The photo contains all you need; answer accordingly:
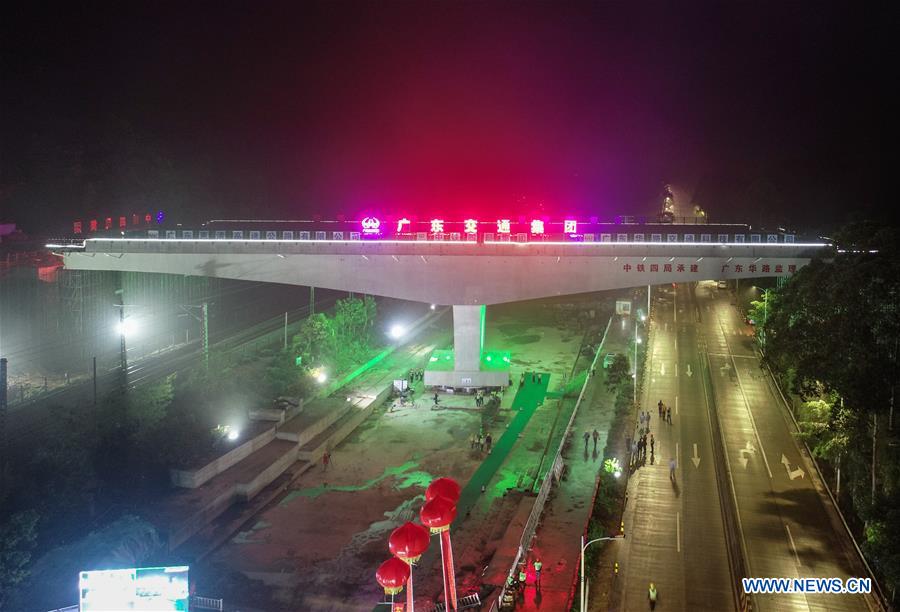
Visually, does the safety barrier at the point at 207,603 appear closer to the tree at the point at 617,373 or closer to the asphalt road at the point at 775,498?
the asphalt road at the point at 775,498

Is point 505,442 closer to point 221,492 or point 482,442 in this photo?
point 482,442

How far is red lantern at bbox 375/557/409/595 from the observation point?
637 inches

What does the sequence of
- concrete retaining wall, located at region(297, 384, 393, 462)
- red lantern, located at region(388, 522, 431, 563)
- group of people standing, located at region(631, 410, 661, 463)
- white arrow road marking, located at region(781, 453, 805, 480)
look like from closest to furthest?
red lantern, located at region(388, 522, 431, 563)
white arrow road marking, located at region(781, 453, 805, 480)
group of people standing, located at region(631, 410, 661, 463)
concrete retaining wall, located at region(297, 384, 393, 462)

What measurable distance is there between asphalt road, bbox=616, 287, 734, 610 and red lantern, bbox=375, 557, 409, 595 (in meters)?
6.36

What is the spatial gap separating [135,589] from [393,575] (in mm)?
6239

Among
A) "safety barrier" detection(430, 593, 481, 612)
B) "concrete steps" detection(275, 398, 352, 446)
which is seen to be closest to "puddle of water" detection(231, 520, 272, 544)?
"concrete steps" detection(275, 398, 352, 446)

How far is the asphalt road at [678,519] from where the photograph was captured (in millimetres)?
19344

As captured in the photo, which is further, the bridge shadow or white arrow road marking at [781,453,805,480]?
white arrow road marking at [781,453,805,480]

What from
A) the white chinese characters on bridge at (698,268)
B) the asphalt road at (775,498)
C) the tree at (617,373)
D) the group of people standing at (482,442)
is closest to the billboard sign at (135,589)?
the asphalt road at (775,498)

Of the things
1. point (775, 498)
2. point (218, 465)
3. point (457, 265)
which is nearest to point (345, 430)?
point (218, 465)

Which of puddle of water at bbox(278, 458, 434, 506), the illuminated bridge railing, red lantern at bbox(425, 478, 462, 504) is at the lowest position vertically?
puddle of water at bbox(278, 458, 434, 506)

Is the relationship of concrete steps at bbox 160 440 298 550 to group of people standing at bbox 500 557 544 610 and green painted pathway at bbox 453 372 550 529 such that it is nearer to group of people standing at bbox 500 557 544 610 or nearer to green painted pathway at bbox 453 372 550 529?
green painted pathway at bbox 453 372 550 529

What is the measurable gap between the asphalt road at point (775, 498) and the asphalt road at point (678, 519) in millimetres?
973

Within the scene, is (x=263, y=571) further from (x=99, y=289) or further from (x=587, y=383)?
(x=99, y=289)
